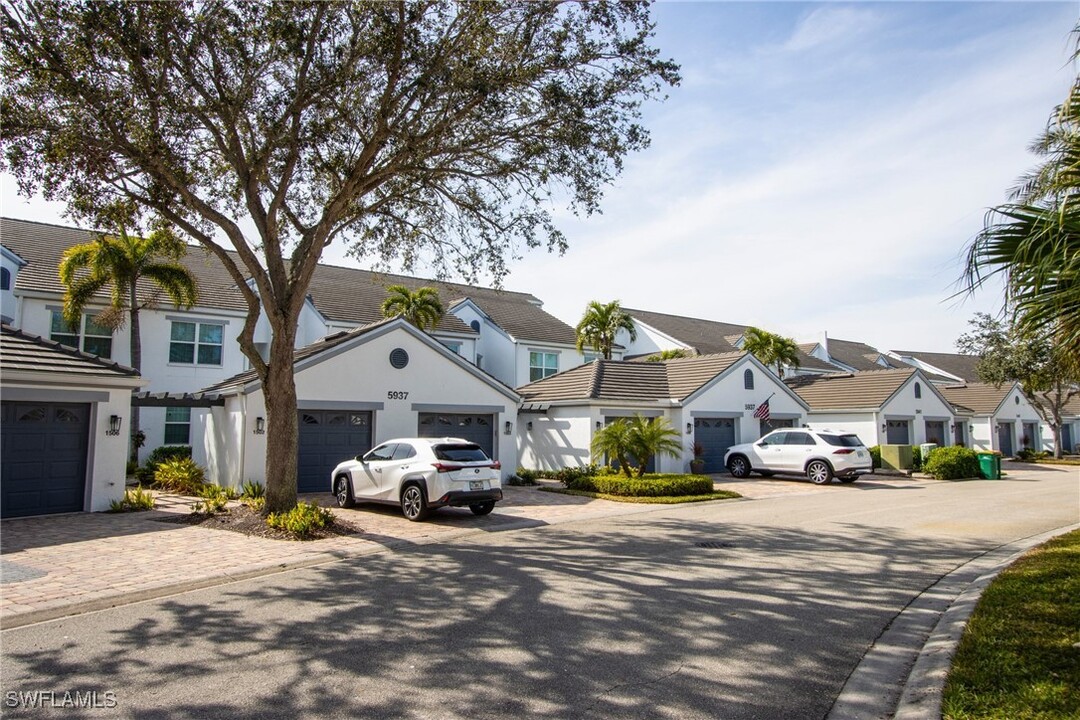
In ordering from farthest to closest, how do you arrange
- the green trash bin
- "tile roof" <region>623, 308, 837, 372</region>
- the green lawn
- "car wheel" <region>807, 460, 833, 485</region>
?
"tile roof" <region>623, 308, 837, 372</region>, the green trash bin, "car wheel" <region>807, 460, 833, 485</region>, the green lawn

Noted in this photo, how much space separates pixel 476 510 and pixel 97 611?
8185 millimetres

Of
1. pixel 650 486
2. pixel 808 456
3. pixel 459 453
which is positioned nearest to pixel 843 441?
pixel 808 456

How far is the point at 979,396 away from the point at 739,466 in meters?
25.2

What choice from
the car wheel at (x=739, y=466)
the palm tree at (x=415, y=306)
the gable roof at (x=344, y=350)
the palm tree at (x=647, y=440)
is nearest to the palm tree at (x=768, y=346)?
the car wheel at (x=739, y=466)

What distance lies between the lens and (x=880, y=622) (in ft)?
23.1

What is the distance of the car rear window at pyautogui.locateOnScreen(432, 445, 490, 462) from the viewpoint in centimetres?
1373

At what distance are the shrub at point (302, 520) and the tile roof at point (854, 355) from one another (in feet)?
161

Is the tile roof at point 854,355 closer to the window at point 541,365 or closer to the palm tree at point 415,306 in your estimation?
the window at point 541,365

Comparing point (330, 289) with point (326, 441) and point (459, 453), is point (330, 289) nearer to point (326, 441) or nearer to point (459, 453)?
point (326, 441)

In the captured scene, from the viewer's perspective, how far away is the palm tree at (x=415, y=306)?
2891cm

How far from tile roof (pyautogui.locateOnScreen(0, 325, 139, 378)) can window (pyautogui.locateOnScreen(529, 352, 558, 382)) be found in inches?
844

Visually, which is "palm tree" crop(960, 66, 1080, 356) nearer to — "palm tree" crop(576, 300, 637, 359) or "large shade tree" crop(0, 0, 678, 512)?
"large shade tree" crop(0, 0, 678, 512)

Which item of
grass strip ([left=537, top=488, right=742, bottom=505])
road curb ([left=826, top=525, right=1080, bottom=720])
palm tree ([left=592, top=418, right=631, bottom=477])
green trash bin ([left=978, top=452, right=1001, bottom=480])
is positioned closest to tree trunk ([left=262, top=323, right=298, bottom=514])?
grass strip ([left=537, top=488, right=742, bottom=505])

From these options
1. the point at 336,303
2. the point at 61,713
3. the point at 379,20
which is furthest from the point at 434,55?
the point at 336,303
